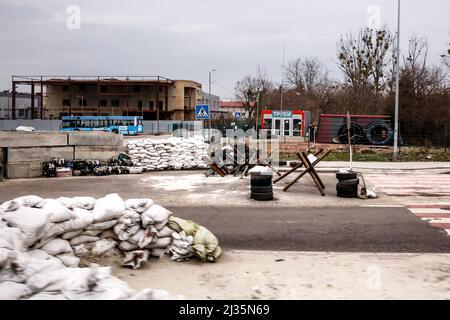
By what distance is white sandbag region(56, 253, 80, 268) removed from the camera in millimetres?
6166

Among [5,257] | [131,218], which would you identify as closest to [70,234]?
[131,218]

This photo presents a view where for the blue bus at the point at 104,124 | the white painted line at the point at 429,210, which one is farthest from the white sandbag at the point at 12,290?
the blue bus at the point at 104,124

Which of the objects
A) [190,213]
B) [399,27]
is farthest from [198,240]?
[399,27]

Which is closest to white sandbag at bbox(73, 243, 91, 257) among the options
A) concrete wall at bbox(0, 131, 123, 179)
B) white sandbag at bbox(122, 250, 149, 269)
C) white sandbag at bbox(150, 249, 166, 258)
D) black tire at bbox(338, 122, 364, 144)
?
white sandbag at bbox(122, 250, 149, 269)

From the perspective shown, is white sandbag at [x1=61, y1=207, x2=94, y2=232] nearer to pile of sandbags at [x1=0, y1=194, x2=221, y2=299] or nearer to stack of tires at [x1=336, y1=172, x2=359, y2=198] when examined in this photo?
pile of sandbags at [x1=0, y1=194, x2=221, y2=299]

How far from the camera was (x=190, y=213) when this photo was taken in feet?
34.5

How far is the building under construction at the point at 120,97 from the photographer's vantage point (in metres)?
75.8

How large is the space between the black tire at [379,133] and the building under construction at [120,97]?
149ft

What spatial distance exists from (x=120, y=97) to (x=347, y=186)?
72140 mm

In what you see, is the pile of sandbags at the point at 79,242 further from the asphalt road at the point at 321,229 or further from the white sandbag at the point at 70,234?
the asphalt road at the point at 321,229

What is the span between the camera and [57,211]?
6.29m

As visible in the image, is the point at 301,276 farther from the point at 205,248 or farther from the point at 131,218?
the point at 131,218

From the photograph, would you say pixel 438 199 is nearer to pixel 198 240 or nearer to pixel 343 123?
pixel 198 240
